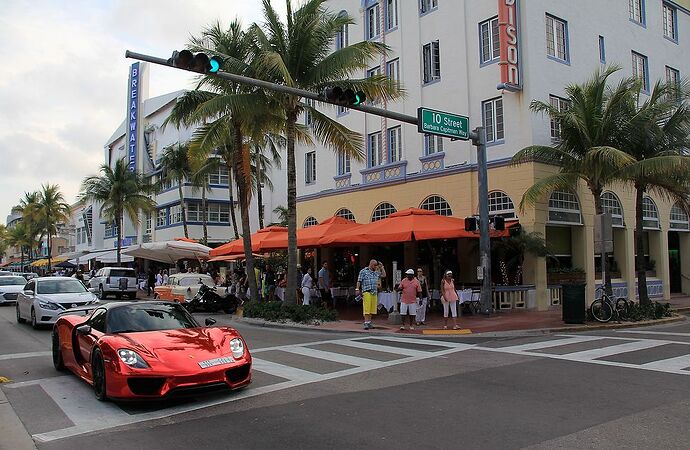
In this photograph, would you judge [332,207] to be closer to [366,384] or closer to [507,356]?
[507,356]

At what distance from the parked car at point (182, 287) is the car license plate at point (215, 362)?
16.6 m

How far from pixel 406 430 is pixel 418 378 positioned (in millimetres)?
2884

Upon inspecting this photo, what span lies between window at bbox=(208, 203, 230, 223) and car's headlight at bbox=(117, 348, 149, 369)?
1665 inches

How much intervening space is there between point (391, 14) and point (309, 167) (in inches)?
370

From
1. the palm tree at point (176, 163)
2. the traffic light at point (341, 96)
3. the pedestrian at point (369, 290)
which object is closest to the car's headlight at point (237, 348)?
the traffic light at point (341, 96)

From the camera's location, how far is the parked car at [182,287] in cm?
2353

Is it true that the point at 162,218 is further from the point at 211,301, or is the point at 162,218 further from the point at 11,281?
the point at 211,301

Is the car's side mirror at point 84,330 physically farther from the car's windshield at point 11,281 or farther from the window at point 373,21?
the car's windshield at point 11,281

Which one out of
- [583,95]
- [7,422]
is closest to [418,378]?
[7,422]

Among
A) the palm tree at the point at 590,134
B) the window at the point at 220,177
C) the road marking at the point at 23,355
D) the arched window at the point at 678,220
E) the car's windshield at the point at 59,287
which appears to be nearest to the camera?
the road marking at the point at 23,355

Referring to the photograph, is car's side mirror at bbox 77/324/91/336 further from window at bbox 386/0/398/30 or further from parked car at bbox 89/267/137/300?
parked car at bbox 89/267/137/300

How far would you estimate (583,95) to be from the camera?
59.4 feet

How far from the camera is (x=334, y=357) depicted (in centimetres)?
1105

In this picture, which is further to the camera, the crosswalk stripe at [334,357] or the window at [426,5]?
the window at [426,5]
